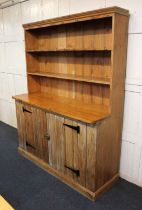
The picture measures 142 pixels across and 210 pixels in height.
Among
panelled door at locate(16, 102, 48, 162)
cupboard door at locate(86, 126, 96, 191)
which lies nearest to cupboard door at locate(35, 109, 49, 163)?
panelled door at locate(16, 102, 48, 162)

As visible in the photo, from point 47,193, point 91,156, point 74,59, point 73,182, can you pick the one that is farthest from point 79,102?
point 47,193

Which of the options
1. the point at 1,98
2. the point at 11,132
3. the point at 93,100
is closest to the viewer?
the point at 93,100

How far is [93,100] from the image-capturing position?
2.41m

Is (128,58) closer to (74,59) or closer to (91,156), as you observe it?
(74,59)

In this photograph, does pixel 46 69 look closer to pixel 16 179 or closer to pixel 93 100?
pixel 93 100

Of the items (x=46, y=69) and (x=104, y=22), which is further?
(x=46, y=69)

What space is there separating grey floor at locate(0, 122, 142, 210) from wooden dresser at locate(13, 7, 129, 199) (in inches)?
3.6

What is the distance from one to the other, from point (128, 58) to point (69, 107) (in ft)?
2.68

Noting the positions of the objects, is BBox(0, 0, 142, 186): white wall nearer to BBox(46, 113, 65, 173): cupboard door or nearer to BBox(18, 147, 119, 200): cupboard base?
BBox(18, 147, 119, 200): cupboard base

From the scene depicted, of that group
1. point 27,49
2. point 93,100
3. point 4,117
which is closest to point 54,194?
point 93,100

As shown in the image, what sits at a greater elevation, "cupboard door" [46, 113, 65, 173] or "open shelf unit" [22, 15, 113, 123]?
"open shelf unit" [22, 15, 113, 123]

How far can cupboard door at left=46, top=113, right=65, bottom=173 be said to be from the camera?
7.35ft

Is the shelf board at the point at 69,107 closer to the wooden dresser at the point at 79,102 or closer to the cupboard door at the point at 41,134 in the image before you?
the wooden dresser at the point at 79,102

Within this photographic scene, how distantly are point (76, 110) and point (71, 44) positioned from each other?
A: 88 cm
